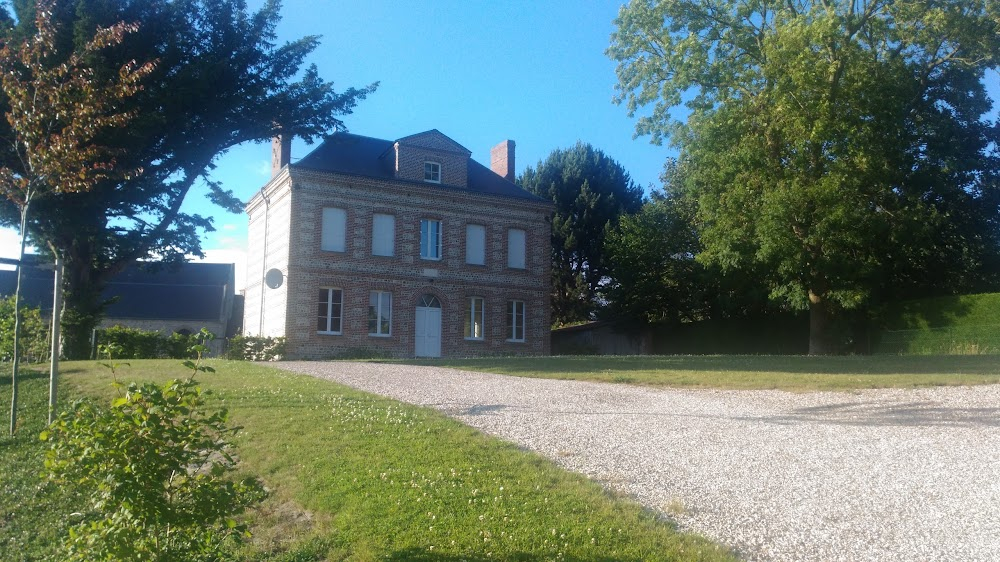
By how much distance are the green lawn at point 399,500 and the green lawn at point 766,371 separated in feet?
19.9

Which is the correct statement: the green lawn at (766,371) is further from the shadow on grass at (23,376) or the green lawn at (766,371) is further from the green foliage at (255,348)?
the shadow on grass at (23,376)

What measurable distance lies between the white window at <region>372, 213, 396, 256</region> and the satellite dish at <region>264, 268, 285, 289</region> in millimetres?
3418

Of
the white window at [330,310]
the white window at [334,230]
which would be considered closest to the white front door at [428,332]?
the white window at [330,310]

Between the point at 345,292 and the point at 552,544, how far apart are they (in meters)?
22.1

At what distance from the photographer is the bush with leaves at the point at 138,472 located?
402 cm

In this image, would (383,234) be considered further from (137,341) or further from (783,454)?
(783,454)

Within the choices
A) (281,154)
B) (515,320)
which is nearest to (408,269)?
(515,320)

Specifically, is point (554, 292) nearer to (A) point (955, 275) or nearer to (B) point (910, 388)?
(A) point (955, 275)

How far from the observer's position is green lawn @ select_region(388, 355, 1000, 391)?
1374 centimetres

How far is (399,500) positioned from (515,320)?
23334 mm

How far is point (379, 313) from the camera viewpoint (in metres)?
27.1

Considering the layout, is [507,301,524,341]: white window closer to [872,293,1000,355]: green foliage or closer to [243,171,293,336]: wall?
[243,171,293,336]: wall

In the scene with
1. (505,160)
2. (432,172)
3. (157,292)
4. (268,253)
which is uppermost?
(505,160)

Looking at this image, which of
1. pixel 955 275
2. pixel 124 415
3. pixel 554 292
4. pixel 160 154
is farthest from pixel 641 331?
pixel 124 415
